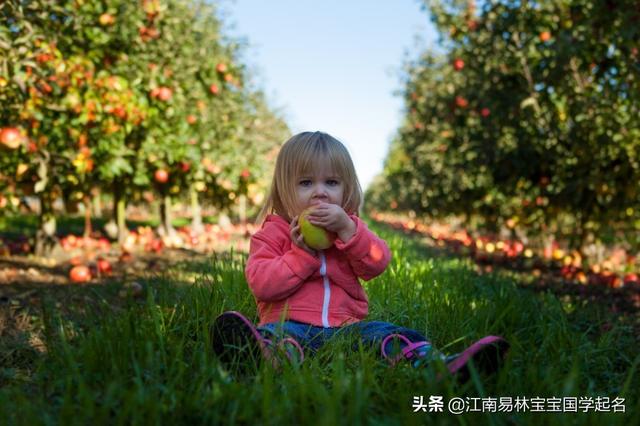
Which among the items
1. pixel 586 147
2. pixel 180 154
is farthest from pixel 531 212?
pixel 180 154

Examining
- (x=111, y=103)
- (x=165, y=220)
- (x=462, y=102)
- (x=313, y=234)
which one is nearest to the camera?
(x=313, y=234)

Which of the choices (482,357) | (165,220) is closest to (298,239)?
(482,357)

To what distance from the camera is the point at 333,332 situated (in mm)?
2529

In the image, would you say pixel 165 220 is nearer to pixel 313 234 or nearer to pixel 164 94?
pixel 164 94

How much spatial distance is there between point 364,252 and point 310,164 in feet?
1.50

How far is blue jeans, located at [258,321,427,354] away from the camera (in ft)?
7.87

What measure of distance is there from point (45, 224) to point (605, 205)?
291 inches

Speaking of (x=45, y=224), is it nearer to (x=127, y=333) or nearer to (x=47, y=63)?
(x=47, y=63)

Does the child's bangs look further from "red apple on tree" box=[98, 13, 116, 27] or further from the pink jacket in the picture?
"red apple on tree" box=[98, 13, 116, 27]

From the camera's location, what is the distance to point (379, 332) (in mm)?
2441

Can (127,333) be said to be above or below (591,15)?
below

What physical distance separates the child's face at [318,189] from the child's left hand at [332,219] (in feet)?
0.43

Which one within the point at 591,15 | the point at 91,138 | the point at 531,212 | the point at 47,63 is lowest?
the point at 531,212

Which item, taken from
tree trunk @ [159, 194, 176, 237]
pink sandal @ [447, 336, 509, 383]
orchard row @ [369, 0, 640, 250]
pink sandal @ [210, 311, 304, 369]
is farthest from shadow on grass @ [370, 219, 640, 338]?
tree trunk @ [159, 194, 176, 237]
